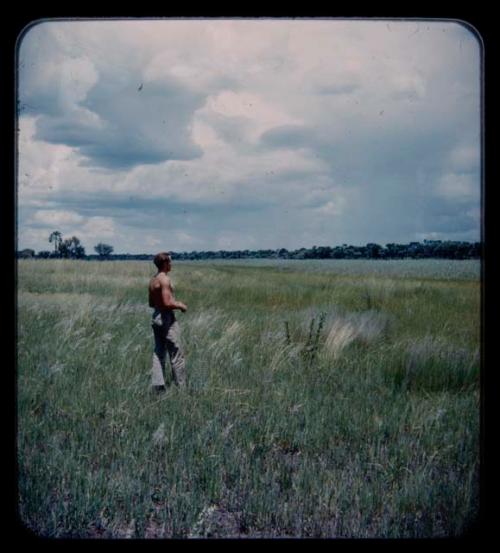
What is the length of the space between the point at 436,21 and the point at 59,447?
303 centimetres

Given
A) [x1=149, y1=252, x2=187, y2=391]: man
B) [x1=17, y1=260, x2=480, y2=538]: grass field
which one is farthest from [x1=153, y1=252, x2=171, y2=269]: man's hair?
[x1=17, y1=260, x2=480, y2=538]: grass field

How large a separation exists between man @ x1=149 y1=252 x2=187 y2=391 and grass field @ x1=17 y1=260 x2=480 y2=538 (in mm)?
149

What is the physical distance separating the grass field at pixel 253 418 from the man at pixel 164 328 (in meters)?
0.15

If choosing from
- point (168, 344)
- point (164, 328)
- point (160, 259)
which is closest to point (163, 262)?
point (160, 259)

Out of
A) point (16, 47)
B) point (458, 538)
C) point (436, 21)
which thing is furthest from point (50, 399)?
point (436, 21)

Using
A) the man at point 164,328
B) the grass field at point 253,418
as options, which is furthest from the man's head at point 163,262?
the grass field at point 253,418

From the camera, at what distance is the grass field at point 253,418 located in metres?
2.66

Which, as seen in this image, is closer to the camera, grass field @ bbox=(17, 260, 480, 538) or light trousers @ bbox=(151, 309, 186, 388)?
grass field @ bbox=(17, 260, 480, 538)

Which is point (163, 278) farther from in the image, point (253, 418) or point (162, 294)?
point (253, 418)

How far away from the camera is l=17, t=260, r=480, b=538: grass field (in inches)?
105

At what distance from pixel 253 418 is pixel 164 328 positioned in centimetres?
112

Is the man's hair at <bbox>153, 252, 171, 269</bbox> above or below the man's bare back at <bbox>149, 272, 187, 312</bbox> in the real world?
above

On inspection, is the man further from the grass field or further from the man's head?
the grass field
